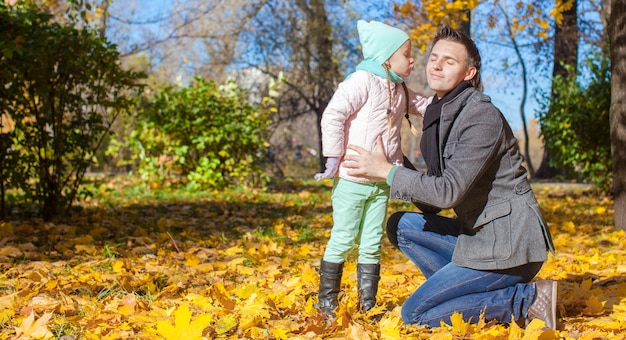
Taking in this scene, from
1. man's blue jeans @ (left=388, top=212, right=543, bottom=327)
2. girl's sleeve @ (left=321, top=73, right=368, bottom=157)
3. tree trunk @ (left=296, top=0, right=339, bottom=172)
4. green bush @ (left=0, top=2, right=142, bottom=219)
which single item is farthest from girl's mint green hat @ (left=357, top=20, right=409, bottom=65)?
tree trunk @ (left=296, top=0, right=339, bottom=172)

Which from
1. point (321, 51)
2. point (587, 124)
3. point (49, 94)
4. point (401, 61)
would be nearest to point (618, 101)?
point (587, 124)

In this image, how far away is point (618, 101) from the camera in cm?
575

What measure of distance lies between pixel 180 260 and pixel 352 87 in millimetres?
2105

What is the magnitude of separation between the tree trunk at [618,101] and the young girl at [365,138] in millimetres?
3538

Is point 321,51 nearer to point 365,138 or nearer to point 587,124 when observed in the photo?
point 587,124

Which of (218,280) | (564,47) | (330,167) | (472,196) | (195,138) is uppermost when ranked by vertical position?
(564,47)

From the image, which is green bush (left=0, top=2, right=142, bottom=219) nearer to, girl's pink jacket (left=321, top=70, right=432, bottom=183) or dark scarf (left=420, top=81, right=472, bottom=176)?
girl's pink jacket (left=321, top=70, right=432, bottom=183)

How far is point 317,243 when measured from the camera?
527 cm

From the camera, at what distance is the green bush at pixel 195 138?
9.20 m

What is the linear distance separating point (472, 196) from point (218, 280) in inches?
67.5

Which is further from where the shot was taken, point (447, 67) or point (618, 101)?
point (618, 101)

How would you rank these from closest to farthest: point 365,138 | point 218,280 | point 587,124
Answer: point 365,138
point 218,280
point 587,124

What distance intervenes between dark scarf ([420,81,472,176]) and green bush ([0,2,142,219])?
358 cm

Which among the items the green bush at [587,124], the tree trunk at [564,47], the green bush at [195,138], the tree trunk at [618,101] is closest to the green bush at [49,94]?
the green bush at [195,138]
